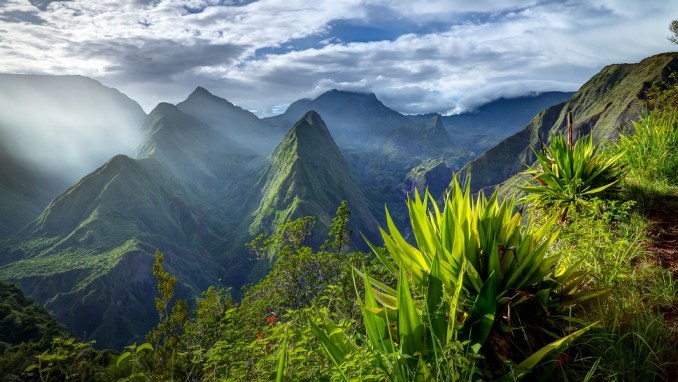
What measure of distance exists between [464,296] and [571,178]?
519 centimetres

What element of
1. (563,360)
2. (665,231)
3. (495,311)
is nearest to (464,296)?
(495,311)

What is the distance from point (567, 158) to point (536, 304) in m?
4.86

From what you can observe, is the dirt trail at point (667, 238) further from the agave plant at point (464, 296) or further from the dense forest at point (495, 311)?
the agave plant at point (464, 296)

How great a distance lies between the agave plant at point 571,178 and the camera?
22.1 feet

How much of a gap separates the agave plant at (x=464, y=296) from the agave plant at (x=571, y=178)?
367 cm

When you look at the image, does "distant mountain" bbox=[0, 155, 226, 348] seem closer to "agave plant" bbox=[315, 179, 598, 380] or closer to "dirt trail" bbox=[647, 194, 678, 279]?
"dirt trail" bbox=[647, 194, 678, 279]

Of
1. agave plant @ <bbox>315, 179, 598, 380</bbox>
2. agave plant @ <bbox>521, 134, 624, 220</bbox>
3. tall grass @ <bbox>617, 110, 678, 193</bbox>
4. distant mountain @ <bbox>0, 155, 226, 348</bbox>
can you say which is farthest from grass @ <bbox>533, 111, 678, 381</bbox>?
distant mountain @ <bbox>0, 155, 226, 348</bbox>

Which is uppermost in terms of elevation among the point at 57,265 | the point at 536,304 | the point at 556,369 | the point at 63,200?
the point at 536,304

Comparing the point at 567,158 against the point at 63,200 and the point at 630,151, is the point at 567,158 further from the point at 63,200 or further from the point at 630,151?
the point at 63,200

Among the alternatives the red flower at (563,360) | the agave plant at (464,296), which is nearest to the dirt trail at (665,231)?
the agave plant at (464,296)

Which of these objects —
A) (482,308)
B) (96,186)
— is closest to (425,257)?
(482,308)

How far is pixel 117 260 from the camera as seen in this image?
15138 cm

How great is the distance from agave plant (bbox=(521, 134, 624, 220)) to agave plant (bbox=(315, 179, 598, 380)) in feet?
12.1

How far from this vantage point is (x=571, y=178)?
23.3ft
